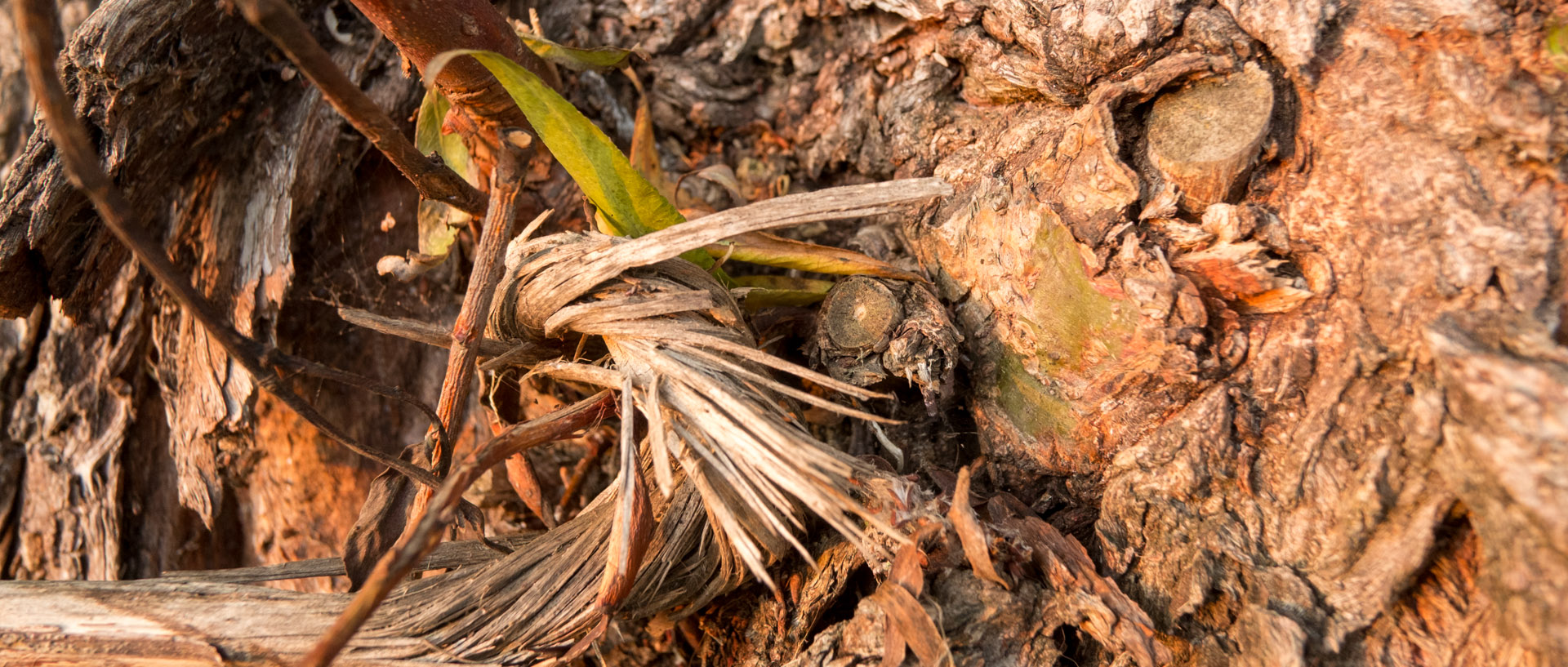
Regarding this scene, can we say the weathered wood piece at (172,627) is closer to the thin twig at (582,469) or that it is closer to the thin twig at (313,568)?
the thin twig at (313,568)

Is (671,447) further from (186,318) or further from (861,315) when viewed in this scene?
(186,318)

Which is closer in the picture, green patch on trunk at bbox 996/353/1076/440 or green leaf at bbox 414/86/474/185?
green patch on trunk at bbox 996/353/1076/440

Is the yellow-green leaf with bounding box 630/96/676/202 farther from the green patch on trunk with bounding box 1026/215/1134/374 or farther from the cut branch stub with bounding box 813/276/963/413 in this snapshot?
the green patch on trunk with bounding box 1026/215/1134/374

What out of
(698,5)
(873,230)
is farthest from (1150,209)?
(698,5)

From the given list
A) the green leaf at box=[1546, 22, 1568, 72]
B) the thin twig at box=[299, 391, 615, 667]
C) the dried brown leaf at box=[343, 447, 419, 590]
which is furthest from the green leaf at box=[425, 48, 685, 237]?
the green leaf at box=[1546, 22, 1568, 72]

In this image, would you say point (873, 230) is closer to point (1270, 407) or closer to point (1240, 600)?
point (1270, 407)

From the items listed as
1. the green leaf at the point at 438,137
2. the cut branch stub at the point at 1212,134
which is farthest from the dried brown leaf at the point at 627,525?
the cut branch stub at the point at 1212,134
